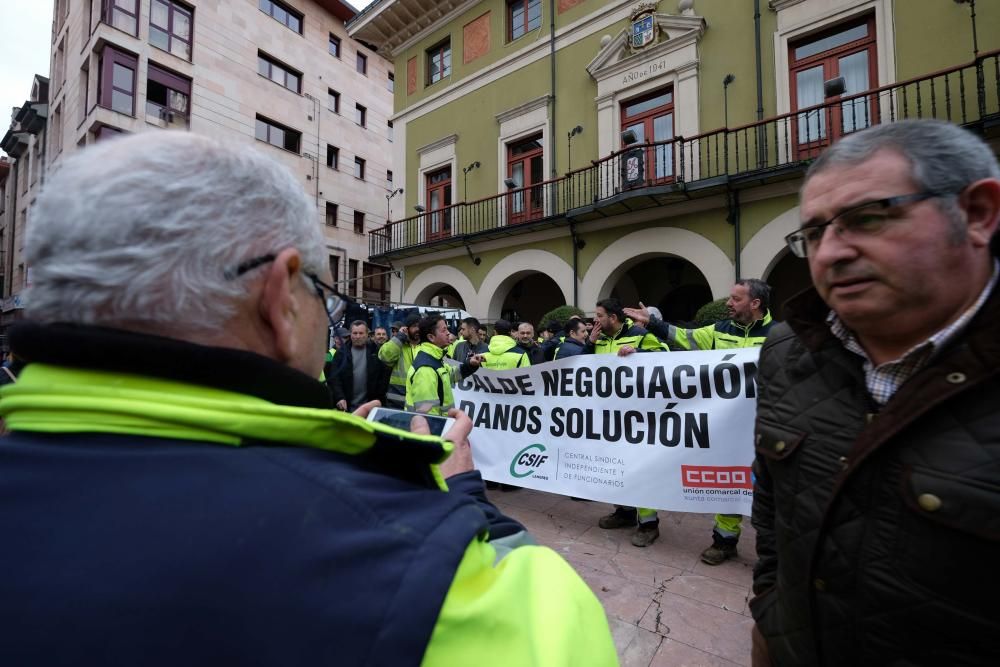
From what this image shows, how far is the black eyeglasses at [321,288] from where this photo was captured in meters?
0.81

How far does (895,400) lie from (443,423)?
1.15 metres

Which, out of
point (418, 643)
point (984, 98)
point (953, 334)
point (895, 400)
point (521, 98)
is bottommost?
point (418, 643)

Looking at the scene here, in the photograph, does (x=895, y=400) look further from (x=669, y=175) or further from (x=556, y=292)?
(x=556, y=292)

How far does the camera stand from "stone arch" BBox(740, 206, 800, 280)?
905cm

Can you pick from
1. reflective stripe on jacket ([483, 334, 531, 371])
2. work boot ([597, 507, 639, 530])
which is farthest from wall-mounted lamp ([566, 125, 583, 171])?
work boot ([597, 507, 639, 530])

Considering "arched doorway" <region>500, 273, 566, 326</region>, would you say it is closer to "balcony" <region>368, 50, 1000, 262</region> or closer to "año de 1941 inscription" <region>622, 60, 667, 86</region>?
"balcony" <region>368, 50, 1000, 262</region>

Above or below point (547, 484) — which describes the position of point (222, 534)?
above

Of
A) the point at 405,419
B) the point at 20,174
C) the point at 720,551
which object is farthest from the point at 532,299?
the point at 20,174

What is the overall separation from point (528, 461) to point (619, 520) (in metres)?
0.94

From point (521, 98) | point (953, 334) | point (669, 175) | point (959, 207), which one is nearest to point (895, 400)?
point (953, 334)

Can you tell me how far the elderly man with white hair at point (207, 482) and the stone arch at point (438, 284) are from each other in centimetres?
1294

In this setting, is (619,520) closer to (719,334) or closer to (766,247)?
(719,334)

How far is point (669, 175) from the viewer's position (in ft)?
34.7

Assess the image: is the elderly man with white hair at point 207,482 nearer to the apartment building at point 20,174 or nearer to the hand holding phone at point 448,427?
the hand holding phone at point 448,427
